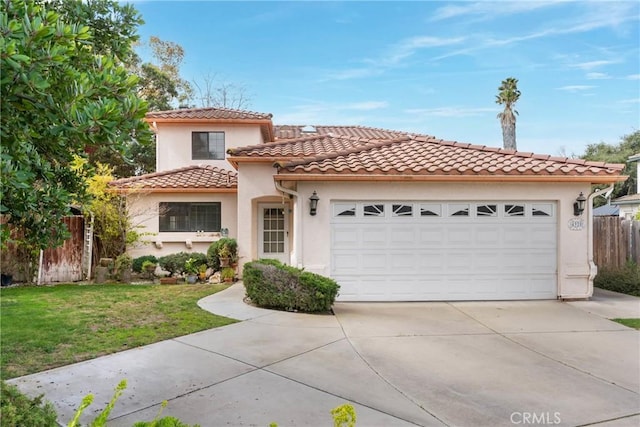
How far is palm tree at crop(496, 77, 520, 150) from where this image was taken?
Result: 79.5 feet

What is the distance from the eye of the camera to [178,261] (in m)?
14.0

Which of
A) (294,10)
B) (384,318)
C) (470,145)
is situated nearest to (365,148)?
(470,145)

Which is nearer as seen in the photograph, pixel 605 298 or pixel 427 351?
pixel 427 351

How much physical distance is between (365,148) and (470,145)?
3052 mm

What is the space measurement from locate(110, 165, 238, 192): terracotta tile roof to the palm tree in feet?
55.5

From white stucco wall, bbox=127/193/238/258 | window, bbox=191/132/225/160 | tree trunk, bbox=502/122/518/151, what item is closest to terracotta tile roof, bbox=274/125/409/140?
window, bbox=191/132/225/160

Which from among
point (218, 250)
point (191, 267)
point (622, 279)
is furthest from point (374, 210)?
point (622, 279)

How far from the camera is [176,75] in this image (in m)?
30.6

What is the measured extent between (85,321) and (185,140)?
1061 centimetres

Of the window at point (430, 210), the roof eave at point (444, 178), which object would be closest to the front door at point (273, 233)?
the roof eave at point (444, 178)

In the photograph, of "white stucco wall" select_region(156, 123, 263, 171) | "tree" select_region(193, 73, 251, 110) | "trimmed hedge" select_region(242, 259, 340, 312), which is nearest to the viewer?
"trimmed hedge" select_region(242, 259, 340, 312)

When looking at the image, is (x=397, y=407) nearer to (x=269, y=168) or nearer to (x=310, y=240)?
(x=310, y=240)

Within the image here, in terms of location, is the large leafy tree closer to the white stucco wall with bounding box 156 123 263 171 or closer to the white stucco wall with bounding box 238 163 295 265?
the white stucco wall with bounding box 238 163 295 265

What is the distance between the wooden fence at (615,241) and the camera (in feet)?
41.7
